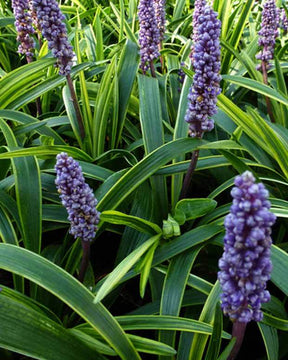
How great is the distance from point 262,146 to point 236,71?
5.30 feet

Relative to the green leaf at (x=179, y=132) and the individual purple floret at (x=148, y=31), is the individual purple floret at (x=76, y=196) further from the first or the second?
the individual purple floret at (x=148, y=31)

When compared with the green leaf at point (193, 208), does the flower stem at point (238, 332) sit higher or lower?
lower

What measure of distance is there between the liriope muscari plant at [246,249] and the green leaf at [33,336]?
72 cm

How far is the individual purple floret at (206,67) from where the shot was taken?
2.10 metres

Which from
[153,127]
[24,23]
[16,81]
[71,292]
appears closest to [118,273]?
[71,292]

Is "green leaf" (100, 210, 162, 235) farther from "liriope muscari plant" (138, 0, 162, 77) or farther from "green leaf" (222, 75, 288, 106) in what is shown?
"liriope muscari plant" (138, 0, 162, 77)

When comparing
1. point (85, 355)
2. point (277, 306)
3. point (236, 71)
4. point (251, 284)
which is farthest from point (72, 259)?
point (236, 71)

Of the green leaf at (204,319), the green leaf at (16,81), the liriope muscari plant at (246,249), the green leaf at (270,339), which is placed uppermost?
the green leaf at (16,81)

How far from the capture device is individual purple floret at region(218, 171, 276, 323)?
1190 millimetres

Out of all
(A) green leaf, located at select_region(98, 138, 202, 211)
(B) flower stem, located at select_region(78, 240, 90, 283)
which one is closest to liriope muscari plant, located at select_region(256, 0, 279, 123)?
(A) green leaf, located at select_region(98, 138, 202, 211)

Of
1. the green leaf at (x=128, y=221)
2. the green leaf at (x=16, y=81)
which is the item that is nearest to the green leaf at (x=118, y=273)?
the green leaf at (x=128, y=221)

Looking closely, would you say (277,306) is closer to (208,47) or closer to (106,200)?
(106,200)

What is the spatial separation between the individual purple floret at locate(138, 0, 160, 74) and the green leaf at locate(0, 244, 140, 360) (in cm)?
181

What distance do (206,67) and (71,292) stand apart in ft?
4.00
